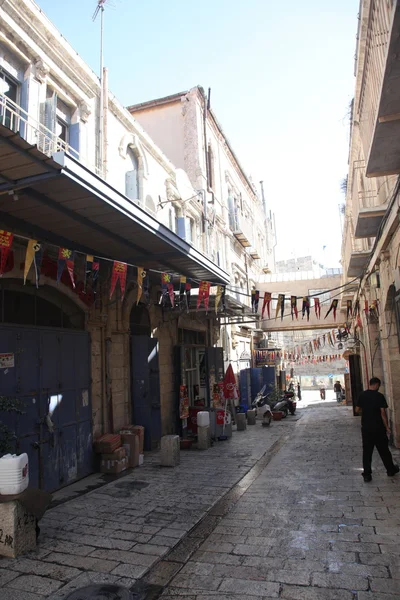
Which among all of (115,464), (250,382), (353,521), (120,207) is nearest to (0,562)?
(115,464)

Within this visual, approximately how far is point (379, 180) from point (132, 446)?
8632 millimetres

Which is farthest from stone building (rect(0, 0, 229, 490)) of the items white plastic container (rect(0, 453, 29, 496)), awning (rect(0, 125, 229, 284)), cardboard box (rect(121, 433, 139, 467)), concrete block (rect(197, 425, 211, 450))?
white plastic container (rect(0, 453, 29, 496))

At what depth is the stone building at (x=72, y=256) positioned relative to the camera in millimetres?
6191

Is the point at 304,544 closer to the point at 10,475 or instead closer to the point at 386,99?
the point at 10,475

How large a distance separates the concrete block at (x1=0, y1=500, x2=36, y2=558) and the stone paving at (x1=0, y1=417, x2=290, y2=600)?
0.12m

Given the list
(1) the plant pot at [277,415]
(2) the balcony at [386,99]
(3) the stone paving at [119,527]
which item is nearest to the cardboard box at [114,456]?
(3) the stone paving at [119,527]

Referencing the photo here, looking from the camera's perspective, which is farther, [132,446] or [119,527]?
[132,446]

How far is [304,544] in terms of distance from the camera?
16.1ft

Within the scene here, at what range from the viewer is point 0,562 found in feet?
15.1

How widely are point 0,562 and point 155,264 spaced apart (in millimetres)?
6544

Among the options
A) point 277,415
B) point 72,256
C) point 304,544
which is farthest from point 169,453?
point 277,415

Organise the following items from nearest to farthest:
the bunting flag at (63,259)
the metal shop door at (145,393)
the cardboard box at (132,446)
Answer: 1. the bunting flag at (63,259)
2. the cardboard box at (132,446)
3. the metal shop door at (145,393)

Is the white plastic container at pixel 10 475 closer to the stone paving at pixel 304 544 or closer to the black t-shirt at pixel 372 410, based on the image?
the stone paving at pixel 304 544

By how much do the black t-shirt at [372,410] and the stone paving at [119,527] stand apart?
2.68m
